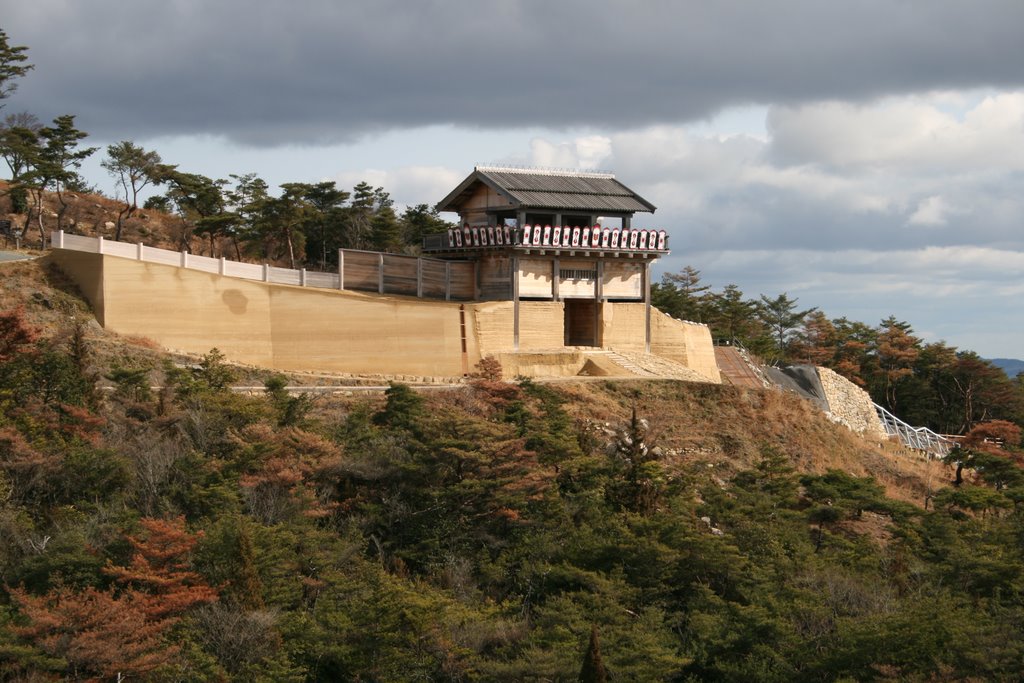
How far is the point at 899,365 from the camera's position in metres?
90.1

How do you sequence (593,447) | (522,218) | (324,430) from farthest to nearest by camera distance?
(522,218) → (593,447) → (324,430)

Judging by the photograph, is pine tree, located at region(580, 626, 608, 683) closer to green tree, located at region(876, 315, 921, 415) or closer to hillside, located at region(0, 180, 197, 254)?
hillside, located at region(0, 180, 197, 254)

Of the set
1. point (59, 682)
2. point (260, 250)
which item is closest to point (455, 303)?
point (260, 250)

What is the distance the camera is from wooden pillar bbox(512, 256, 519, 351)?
173 feet

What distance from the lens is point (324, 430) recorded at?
41.2m

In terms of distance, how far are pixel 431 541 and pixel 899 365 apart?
59.5 metres

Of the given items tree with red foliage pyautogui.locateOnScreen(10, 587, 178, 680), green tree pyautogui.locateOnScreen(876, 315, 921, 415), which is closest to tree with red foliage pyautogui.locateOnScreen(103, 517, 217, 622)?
tree with red foliage pyautogui.locateOnScreen(10, 587, 178, 680)

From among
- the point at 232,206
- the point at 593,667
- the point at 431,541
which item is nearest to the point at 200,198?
the point at 232,206

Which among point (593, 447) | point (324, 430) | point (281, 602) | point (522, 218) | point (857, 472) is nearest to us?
point (281, 602)

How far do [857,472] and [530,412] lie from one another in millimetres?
13910

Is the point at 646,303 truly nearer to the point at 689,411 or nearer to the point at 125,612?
the point at 689,411

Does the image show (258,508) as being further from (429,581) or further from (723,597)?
(723,597)

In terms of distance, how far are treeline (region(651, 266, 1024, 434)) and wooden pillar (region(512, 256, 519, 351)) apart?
27942 mm

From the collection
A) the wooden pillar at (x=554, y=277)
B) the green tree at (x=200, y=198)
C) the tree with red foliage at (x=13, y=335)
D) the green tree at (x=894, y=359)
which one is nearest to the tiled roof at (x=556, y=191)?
the wooden pillar at (x=554, y=277)
